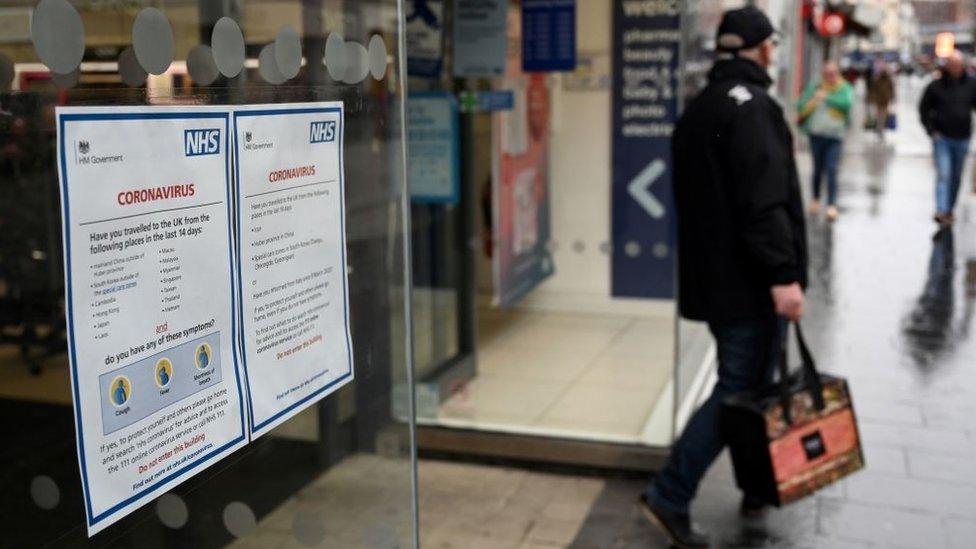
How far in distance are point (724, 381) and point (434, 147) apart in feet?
6.31

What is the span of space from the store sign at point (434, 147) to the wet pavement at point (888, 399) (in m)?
1.65

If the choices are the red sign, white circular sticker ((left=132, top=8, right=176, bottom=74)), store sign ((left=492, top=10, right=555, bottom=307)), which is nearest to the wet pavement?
store sign ((left=492, top=10, right=555, bottom=307))

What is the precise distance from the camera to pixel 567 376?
6.17 meters

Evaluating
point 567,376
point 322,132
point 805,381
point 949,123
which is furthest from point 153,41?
point 949,123

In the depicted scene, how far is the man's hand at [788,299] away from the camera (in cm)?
393

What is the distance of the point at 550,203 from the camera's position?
6027 millimetres

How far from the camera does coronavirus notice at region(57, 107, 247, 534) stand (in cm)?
163

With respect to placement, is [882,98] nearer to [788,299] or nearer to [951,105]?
[951,105]

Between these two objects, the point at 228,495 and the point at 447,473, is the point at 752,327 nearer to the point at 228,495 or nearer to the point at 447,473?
the point at 447,473

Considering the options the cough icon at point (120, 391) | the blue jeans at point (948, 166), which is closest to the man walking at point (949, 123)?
the blue jeans at point (948, 166)

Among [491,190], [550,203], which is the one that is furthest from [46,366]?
[550,203]

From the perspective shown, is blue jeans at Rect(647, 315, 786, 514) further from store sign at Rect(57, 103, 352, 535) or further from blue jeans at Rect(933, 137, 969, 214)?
blue jeans at Rect(933, 137, 969, 214)

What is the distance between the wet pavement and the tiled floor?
2.00 ft

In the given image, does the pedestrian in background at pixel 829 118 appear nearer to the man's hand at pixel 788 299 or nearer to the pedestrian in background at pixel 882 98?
the man's hand at pixel 788 299
